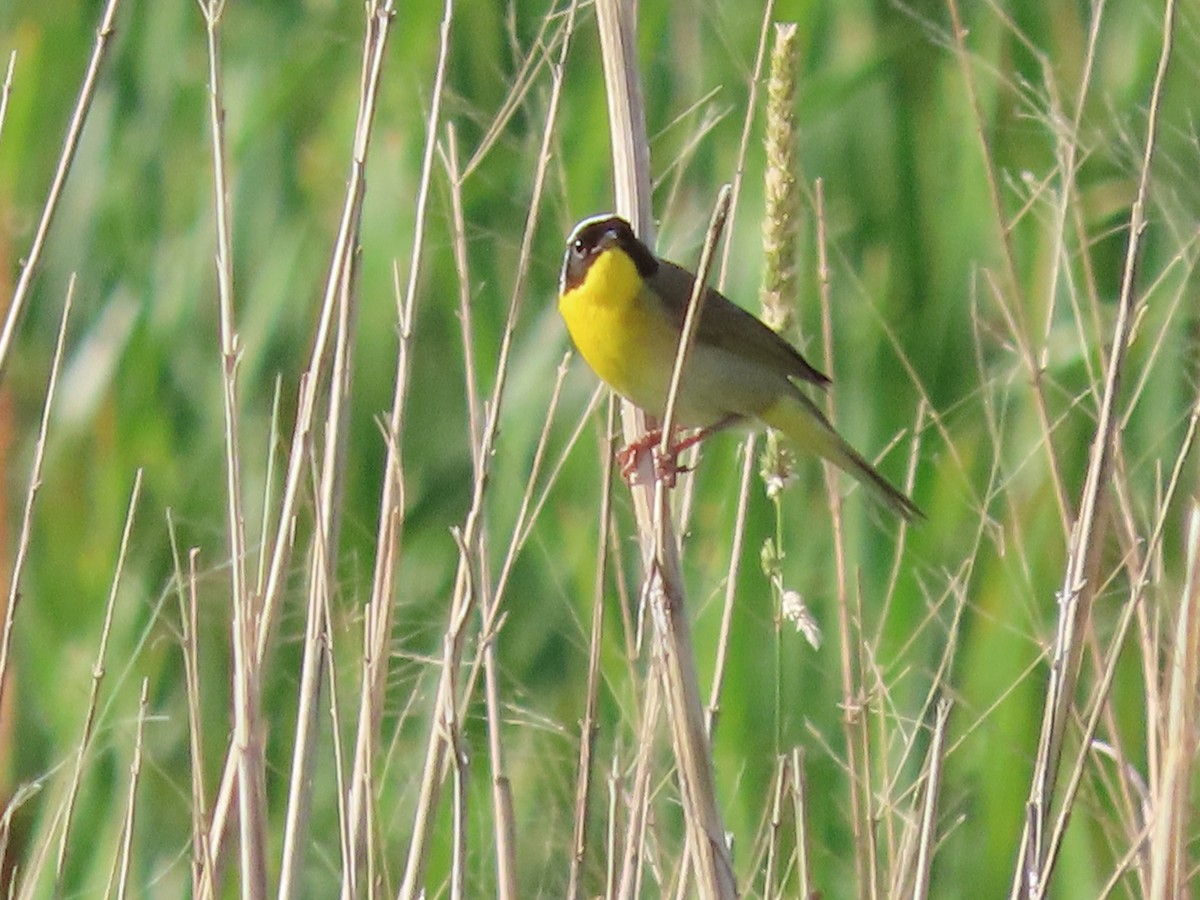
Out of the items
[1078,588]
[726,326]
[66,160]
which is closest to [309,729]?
[66,160]

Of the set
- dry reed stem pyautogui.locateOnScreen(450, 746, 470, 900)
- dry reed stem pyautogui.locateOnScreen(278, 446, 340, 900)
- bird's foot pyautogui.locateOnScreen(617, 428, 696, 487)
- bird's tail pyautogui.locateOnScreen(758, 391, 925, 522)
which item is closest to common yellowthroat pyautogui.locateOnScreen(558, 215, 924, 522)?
bird's tail pyautogui.locateOnScreen(758, 391, 925, 522)

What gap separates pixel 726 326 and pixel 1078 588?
983mm

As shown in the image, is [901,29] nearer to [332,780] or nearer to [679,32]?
[679,32]

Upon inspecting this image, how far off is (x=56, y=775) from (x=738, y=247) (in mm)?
1508

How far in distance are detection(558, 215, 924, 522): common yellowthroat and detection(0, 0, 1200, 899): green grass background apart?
31 cm

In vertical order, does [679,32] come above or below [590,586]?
above

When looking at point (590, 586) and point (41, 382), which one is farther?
point (41, 382)

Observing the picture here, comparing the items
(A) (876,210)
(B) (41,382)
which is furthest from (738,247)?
(B) (41,382)

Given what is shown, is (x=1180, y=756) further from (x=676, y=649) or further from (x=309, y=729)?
(x=309, y=729)

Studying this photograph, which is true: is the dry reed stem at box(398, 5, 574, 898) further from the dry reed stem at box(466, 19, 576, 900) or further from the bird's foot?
the bird's foot

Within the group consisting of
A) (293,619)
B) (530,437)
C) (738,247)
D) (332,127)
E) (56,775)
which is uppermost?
(332,127)

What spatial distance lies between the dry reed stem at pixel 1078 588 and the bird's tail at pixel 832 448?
2.11 feet

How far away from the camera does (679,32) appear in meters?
3.15

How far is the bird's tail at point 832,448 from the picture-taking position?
95.3 inches
